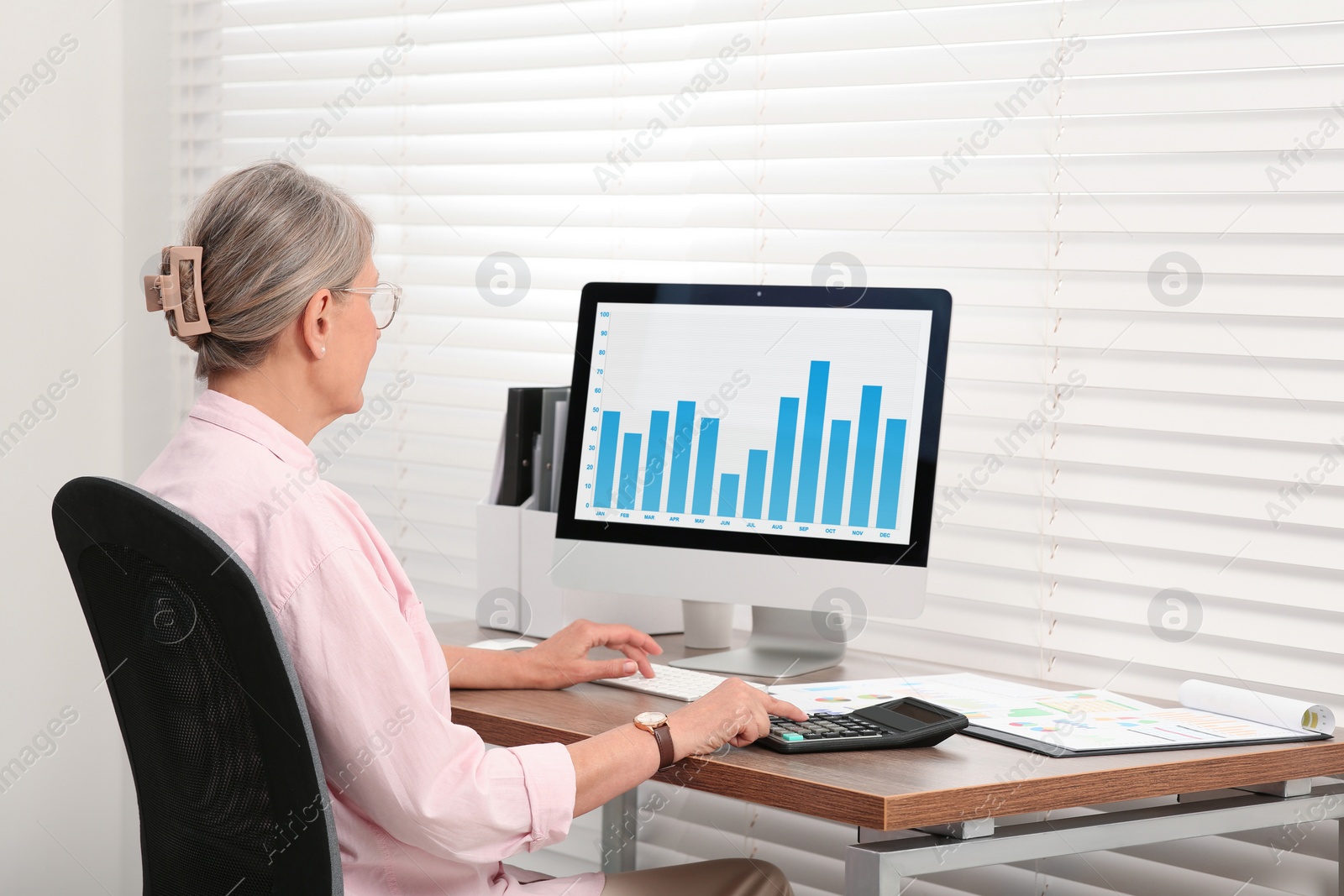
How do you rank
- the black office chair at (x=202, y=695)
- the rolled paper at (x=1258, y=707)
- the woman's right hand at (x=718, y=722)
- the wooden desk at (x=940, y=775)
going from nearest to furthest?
1. the black office chair at (x=202, y=695)
2. the wooden desk at (x=940, y=775)
3. the woman's right hand at (x=718, y=722)
4. the rolled paper at (x=1258, y=707)

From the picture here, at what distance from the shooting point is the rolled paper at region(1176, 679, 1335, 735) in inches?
54.8

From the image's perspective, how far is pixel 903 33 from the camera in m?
1.92

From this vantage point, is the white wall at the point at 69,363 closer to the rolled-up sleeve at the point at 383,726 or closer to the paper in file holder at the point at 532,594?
the paper in file holder at the point at 532,594

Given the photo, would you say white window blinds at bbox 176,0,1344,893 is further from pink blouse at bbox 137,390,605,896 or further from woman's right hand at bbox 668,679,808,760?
pink blouse at bbox 137,390,605,896

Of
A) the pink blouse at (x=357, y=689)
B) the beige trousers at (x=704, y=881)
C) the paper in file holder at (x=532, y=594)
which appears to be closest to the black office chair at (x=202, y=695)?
the pink blouse at (x=357, y=689)

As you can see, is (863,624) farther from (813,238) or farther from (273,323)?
(273,323)

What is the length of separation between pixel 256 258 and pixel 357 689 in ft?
1.49

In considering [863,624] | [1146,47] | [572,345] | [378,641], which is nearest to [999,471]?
[863,624]

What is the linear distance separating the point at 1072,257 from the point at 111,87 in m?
2.16

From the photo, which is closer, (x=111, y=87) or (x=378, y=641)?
(x=378, y=641)

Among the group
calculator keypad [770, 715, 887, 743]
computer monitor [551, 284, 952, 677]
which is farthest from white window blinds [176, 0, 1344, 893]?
calculator keypad [770, 715, 887, 743]

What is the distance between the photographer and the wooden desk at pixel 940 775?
114cm

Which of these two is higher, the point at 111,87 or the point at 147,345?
the point at 111,87

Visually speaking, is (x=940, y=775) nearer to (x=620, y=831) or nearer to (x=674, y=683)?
(x=674, y=683)
